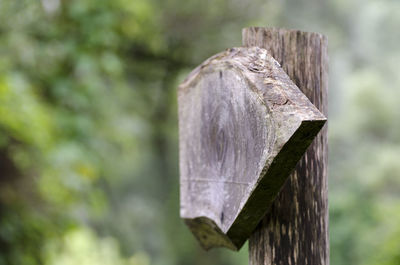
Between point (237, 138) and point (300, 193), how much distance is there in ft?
0.65

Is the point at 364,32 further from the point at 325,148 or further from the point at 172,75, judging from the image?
the point at 325,148

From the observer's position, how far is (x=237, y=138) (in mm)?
1284

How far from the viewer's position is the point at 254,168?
1188mm

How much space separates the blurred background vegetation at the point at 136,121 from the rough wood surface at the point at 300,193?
249 cm

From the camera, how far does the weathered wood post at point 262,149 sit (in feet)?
3.79

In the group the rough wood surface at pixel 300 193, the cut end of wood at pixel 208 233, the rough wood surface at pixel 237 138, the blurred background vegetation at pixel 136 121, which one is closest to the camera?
the rough wood surface at pixel 237 138

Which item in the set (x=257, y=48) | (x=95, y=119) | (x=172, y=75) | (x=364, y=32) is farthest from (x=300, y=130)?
(x=364, y=32)

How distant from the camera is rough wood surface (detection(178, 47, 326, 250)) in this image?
1123 millimetres

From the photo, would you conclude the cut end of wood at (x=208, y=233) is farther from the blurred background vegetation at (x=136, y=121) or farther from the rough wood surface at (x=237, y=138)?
the blurred background vegetation at (x=136, y=121)

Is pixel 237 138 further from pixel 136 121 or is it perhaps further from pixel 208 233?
pixel 136 121

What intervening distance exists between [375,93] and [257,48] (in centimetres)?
912

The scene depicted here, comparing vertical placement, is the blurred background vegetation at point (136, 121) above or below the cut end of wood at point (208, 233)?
above

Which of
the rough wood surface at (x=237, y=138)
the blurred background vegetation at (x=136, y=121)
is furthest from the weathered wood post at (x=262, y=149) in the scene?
the blurred background vegetation at (x=136, y=121)

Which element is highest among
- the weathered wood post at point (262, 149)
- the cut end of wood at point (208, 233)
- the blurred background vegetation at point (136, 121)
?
the blurred background vegetation at point (136, 121)
